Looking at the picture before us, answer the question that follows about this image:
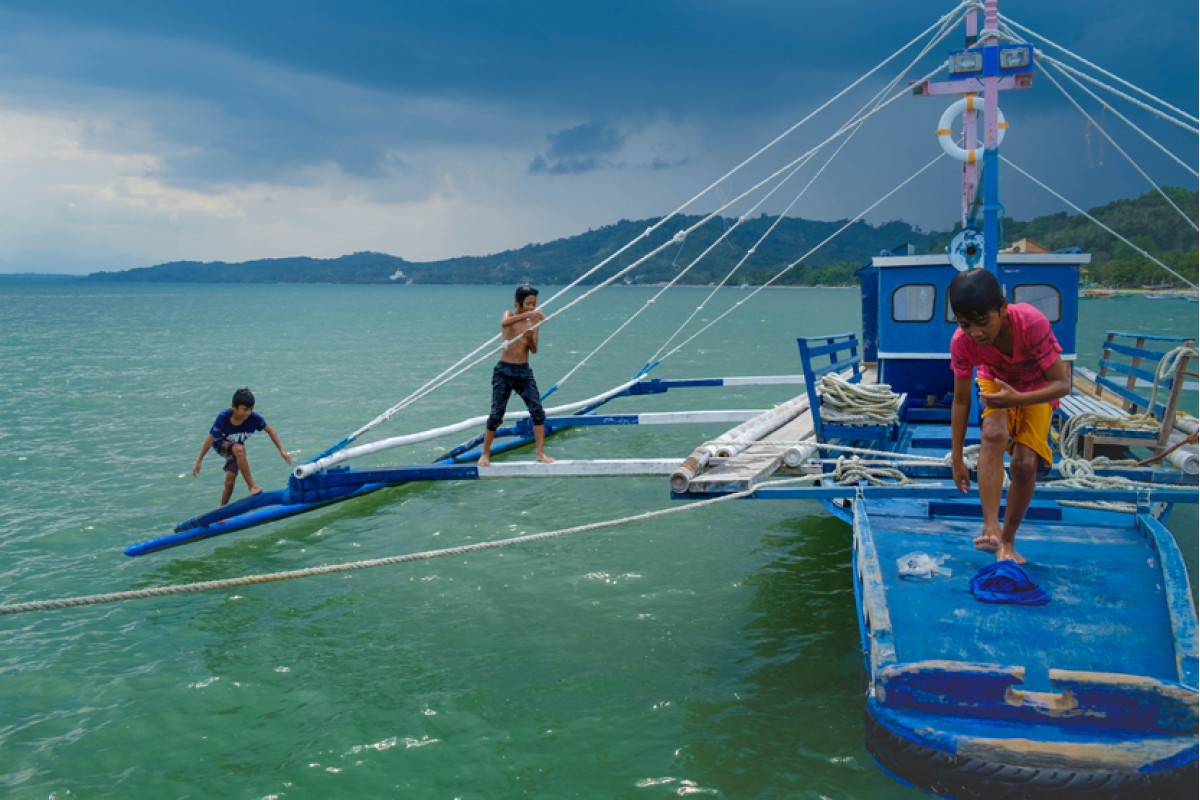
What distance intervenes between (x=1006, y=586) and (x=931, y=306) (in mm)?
6957

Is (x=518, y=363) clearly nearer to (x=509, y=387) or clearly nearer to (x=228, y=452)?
(x=509, y=387)

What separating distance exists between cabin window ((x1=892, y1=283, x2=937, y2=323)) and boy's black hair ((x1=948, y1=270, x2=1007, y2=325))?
23.4ft

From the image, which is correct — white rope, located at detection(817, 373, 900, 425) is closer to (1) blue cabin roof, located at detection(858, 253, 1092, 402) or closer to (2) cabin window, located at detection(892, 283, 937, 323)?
(1) blue cabin roof, located at detection(858, 253, 1092, 402)

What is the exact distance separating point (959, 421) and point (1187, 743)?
218 cm

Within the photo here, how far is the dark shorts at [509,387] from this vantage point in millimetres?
9594

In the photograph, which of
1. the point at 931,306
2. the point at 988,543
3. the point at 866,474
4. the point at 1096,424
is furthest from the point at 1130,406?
the point at 988,543

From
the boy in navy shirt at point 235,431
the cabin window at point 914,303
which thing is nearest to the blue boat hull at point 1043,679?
the cabin window at point 914,303

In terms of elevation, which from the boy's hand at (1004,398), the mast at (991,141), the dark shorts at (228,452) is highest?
the mast at (991,141)

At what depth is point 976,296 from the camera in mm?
5094

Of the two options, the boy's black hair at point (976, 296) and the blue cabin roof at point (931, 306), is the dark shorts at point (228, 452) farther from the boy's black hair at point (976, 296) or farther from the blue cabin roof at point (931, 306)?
the blue cabin roof at point (931, 306)

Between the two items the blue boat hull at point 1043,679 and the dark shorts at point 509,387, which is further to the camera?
the dark shorts at point 509,387

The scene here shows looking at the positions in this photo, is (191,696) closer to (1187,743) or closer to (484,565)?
(484,565)

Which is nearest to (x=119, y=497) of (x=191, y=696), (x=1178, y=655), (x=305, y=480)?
(x=305, y=480)

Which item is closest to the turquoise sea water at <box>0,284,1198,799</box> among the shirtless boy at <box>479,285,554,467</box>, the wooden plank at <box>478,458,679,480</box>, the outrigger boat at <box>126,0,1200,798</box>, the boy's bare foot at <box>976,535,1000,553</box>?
the outrigger boat at <box>126,0,1200,798</box>
